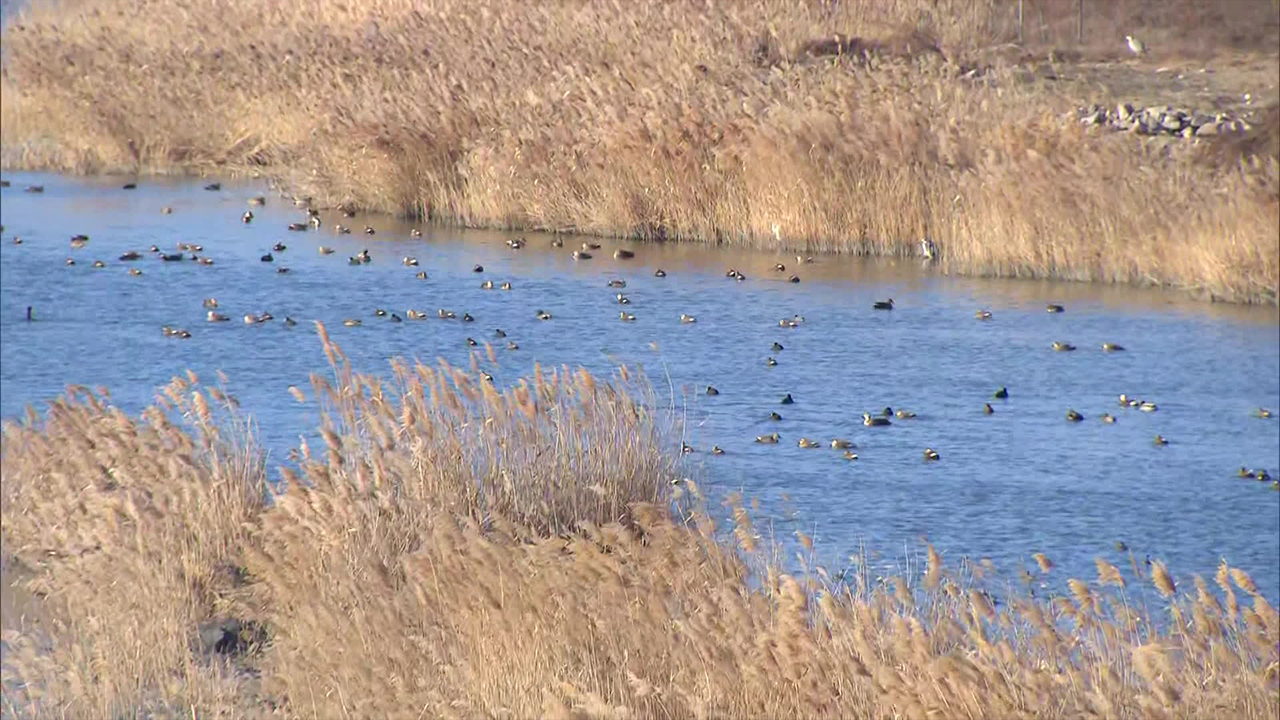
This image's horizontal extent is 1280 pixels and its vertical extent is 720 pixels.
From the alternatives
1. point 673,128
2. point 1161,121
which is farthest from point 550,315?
point 1161,121

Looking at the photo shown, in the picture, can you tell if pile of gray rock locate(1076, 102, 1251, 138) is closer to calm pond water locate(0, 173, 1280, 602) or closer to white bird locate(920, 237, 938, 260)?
white bird locate(920, 237, 938, 260)

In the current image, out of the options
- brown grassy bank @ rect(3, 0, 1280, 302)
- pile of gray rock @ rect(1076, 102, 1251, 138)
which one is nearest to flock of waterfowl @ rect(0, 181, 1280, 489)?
brown grassy bank @ rect(3, 0, 1280, 302)

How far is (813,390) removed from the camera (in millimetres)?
11547

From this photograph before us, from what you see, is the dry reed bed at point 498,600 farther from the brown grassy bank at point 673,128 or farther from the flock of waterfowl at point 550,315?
the brown grassy bank at point 673,128

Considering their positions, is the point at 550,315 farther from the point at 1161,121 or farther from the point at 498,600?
the point at 1161,121

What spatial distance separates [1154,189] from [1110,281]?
0.81 metres

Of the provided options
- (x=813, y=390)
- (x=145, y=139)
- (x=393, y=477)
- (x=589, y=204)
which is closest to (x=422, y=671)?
(x=393, y=477)

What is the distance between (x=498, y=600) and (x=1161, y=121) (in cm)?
1735

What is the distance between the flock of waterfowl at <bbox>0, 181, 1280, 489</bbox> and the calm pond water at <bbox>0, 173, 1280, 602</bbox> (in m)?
0.09

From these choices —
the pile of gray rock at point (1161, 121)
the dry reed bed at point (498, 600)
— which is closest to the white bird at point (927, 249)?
the pile of gray rock at point (1161, 121)

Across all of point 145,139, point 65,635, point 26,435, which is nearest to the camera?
point 65,635

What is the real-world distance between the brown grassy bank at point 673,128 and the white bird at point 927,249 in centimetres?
11

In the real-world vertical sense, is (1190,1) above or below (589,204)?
above

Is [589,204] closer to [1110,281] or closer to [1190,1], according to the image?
[1110,281]
